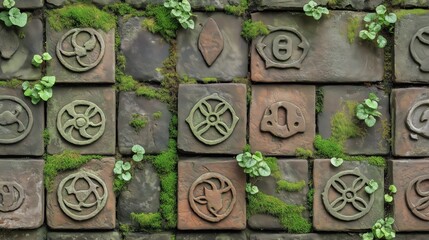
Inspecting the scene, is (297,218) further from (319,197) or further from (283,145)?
(283,145)

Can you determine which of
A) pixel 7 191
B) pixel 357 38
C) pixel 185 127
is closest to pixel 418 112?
pixel 357 38

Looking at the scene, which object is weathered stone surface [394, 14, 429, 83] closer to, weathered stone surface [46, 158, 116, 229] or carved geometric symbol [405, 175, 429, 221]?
carved geometric symbol [405, 175, 429, 221]

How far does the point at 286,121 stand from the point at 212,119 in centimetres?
33

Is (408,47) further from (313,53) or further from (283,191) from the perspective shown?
(283,191)

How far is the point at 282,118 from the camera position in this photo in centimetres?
253

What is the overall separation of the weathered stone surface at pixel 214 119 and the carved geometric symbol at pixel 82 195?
40 cm

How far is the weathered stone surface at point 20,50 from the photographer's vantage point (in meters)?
2.47

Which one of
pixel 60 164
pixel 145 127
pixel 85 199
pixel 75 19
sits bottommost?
pixel 85 199

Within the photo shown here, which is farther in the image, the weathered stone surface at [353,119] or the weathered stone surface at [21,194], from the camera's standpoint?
the weathered stone surface at [353,119]

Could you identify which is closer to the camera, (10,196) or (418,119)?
(10,196)

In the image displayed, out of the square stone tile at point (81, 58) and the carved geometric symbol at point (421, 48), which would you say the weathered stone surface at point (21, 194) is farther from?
the carved geometric symbol at point (421, 48)

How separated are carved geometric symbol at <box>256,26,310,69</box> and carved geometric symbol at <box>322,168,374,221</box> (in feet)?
1.76

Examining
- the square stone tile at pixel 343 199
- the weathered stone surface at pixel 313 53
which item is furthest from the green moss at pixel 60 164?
the square stone tile at pixel 343 199

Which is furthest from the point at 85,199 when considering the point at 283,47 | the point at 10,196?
the point at 283,47
